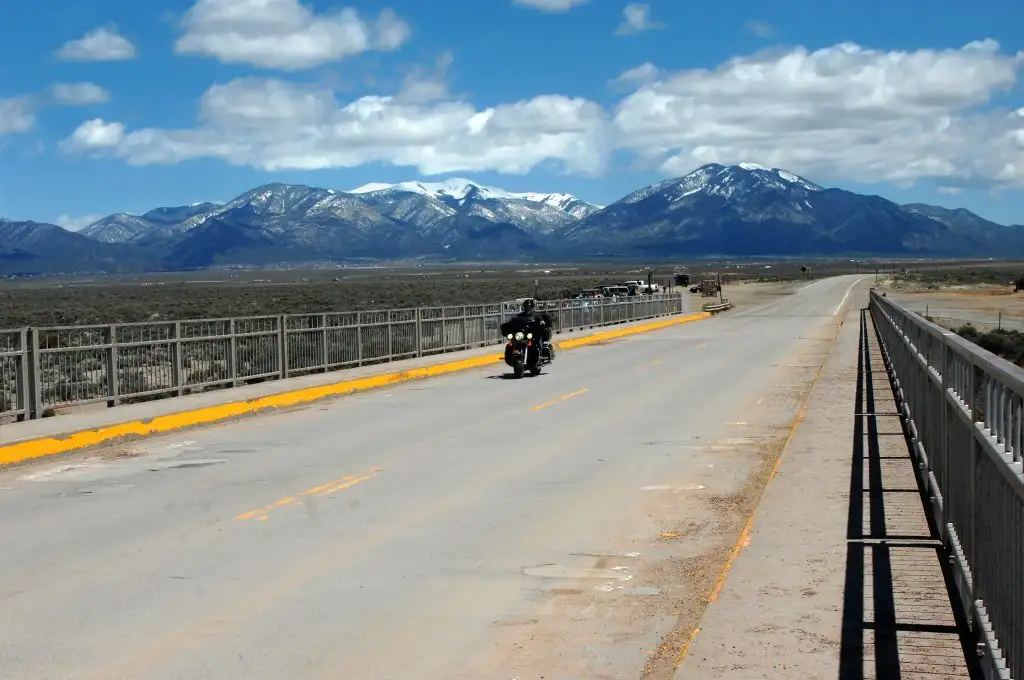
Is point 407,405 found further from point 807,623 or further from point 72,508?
point 807,623

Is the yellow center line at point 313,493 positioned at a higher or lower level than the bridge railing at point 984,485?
lower

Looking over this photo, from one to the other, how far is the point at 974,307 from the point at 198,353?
2500 inches

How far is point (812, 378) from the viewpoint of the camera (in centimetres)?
2531

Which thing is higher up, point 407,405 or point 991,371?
point 991,371

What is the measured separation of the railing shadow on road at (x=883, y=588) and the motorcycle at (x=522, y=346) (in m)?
12.6

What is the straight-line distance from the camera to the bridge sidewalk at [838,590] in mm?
6406

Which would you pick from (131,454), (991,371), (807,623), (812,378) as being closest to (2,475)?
(131,454)

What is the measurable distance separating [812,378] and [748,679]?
19.8 meters

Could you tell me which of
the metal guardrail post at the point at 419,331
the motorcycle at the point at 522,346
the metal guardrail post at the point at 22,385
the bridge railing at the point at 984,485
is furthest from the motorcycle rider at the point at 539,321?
the bridge railing at the point at 984,485

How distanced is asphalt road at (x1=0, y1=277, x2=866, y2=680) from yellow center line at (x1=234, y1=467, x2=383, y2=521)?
48 millimetres

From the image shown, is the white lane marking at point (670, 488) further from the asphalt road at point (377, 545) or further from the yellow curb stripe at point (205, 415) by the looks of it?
the yellow curb stripe at point (205, 415)

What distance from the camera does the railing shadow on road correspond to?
6.41 meters

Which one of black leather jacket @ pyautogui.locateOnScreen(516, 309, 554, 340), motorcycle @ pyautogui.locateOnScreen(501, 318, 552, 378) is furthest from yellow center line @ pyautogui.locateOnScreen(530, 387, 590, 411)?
black leather jacket @ pyautogui.locateOnScreen(516, 309, 554, 340)

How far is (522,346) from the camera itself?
26109mm
